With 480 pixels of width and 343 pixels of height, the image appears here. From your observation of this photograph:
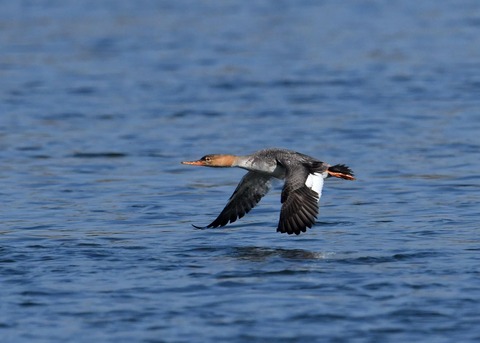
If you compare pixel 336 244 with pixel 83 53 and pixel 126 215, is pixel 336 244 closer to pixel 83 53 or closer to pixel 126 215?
pixel 126 215

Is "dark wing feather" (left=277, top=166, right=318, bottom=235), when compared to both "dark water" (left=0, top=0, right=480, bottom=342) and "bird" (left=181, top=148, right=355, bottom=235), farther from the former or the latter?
"dark water" (left=0, top=0, right=480, bottom=342)

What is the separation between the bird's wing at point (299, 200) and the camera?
9.61 m

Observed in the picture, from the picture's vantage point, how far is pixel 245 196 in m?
11.2

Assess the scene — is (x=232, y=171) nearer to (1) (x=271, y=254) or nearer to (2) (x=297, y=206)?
(2) (x=297, y=206)

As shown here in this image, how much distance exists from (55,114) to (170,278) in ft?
31.5

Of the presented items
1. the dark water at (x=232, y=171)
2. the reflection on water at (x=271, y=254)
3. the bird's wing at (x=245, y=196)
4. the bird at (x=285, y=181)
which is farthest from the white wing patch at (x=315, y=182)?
the bird's wing at (x=245, y=196)

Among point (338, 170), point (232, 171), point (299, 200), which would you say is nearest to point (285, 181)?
point (299, 200)

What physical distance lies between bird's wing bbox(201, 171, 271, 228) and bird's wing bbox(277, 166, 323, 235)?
907mm

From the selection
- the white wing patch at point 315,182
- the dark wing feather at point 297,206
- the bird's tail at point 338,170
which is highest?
the bird's tail at point 338,170

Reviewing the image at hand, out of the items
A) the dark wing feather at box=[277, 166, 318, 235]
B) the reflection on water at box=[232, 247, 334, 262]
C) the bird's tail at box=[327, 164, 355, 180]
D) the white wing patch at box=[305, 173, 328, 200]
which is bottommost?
the reflection on water at box=[232, 247, 334, 262]

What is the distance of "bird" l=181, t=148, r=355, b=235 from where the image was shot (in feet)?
31.8

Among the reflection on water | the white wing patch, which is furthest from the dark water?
the white wing patch

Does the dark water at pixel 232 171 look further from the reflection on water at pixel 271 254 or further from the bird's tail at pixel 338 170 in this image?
the bird's tail at pixel 338 170

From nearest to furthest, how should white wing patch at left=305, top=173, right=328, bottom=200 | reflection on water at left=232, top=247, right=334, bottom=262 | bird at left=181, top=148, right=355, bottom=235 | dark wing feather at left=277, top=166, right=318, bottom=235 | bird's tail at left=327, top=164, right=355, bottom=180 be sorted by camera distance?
1. reflection on water at left=232, top=247, right=334, bottom=262
2. dark wing feather at left=277, top=166, right=318, bottom=235
3. bird at left=181, top=148, right=355, bottom=235
4. white wing patch at left=305, top=173, right=328, bottom=200
5. bird's tail at left=327, top=164, right=355, bottom=180
